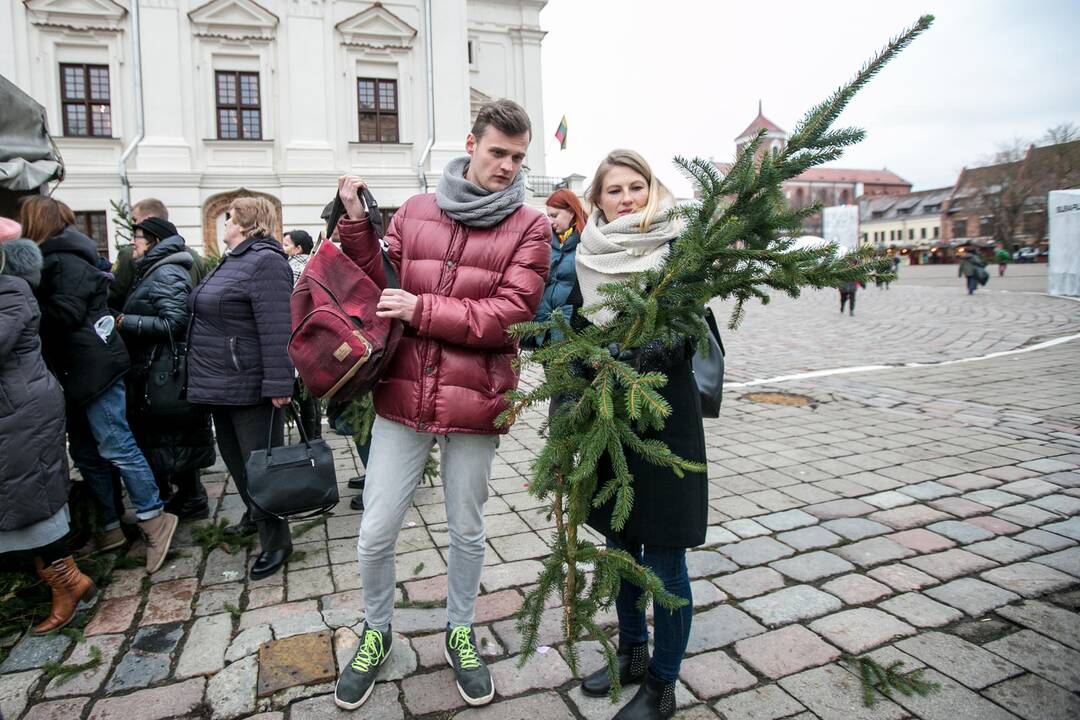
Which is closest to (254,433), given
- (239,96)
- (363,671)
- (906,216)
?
(363,671)

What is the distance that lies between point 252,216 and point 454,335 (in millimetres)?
1948

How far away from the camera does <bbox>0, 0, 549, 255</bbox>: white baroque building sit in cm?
1866

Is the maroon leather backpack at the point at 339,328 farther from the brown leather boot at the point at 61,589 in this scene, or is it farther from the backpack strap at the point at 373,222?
the brown leather boot at the point at 61,589

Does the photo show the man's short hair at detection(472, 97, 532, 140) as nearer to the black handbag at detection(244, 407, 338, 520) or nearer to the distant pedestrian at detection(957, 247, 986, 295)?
the black handbag at detection(244, 407, 338, 520)

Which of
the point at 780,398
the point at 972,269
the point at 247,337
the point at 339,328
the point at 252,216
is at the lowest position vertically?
the point at 780,398

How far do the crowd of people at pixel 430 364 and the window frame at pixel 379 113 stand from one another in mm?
18635

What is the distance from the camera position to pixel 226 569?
3.83m

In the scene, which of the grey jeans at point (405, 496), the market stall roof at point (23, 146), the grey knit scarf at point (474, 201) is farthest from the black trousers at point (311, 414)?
the grey knit scarf at point (474, 201)

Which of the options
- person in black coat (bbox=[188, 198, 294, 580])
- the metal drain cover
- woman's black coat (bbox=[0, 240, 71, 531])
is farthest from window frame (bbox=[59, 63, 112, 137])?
woman's black coat (bbox=[0, 240, 71, 531])

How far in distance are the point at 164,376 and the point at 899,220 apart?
113 meters

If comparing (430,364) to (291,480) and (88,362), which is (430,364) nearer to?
(291,480)

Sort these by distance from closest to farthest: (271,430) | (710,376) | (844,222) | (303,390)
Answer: (710,376)
(271,430)
(303,390)
(844,222)

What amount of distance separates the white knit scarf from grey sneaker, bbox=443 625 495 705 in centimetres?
144

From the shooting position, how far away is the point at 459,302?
8.20ft
